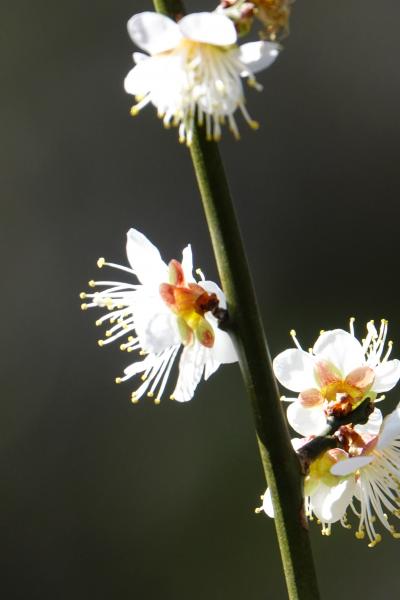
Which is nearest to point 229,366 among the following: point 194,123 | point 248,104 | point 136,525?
point 136,525

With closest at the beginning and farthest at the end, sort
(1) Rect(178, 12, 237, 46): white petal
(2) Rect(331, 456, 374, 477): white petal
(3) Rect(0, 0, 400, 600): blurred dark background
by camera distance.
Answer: (1) Rect(178, 12, 237, 46): white petal → (2) Rect(331, 456, 374, 477): white petal → (3) Rect(0, 0, 400, 600): blurred dark background

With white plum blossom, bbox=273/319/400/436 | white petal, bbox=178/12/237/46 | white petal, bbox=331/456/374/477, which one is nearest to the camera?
white petal, bbox=178/12/237/46

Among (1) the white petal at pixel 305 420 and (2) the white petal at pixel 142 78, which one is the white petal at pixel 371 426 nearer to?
(1) the white petal at pixel 305 420

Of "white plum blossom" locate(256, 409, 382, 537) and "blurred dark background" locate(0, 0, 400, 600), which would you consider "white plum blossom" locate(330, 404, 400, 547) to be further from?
"blurred dark background" locate(0, 0, 400, 600)

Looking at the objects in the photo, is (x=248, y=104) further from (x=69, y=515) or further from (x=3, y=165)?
(x=69, y=515)

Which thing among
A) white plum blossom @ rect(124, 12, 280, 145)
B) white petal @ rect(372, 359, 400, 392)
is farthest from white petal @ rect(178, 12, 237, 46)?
white petal @ rect(372, 359, 400, 392)

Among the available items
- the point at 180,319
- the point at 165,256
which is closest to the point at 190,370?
the point at 180,319

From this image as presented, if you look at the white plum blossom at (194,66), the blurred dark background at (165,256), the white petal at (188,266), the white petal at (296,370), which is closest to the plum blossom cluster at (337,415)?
the white petal at (296,370)

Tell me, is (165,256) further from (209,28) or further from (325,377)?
(209,28)
